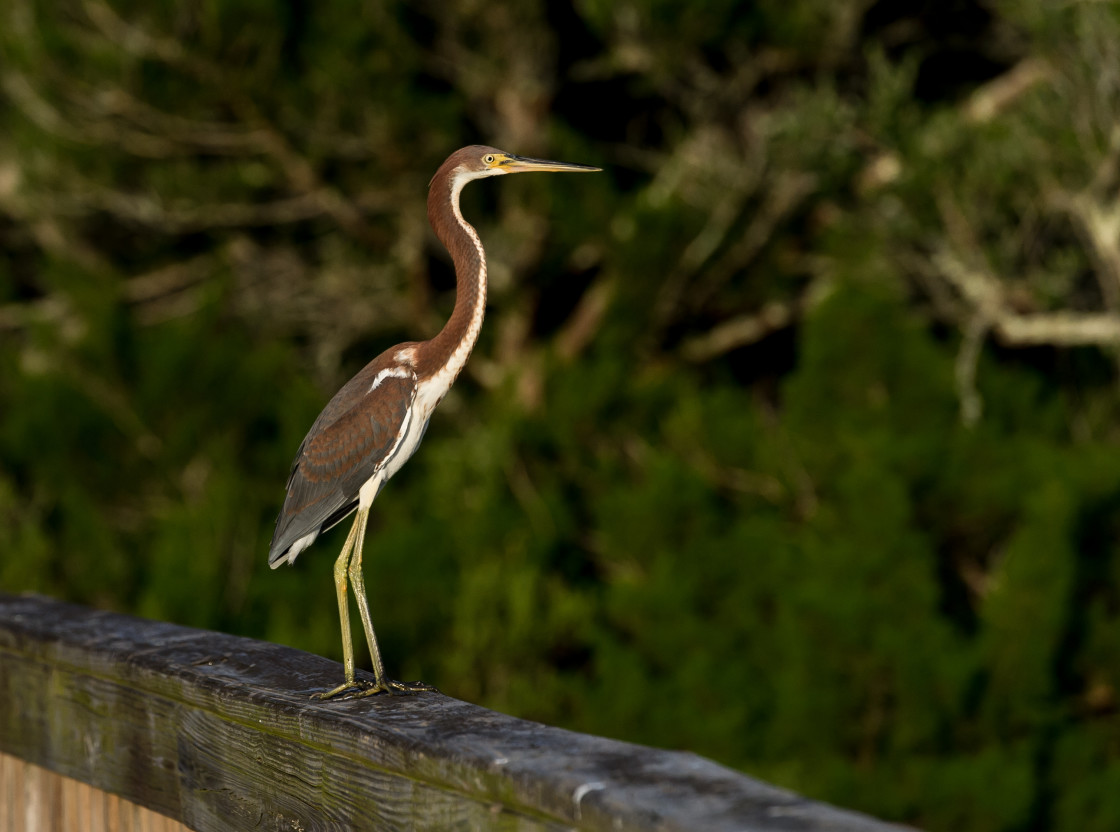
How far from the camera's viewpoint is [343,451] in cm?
318

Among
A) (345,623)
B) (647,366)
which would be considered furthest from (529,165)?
(647,366)

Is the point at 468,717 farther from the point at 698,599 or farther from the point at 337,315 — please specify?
the point at 337,315

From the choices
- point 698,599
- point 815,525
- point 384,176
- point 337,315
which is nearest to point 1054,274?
point 815,525

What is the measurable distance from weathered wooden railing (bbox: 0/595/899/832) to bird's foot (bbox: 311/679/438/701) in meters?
0.05

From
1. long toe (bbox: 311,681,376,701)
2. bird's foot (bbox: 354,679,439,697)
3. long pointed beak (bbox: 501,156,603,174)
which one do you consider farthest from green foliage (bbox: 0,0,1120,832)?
long toe (bbox: 311,681,376,701)

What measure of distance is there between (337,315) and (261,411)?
2.11 meters

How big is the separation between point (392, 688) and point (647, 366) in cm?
823

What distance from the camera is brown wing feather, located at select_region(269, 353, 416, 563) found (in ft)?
10.2

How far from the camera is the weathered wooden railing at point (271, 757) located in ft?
5.19

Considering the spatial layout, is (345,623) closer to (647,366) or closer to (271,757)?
(271,757)

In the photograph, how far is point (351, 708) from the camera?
2.21 m

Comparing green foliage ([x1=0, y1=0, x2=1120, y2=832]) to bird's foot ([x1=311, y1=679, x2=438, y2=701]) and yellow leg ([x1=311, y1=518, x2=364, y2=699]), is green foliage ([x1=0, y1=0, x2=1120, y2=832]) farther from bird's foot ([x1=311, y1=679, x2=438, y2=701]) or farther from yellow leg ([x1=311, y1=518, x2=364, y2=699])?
bird's foot ([x1=311, y1=679, x2=438, y2=701])

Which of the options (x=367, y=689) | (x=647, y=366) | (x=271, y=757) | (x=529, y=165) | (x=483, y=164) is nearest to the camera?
(x=271, y=757)

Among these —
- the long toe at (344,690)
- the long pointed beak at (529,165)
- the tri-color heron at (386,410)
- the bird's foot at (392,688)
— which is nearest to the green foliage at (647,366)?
the long pointed beak at (529,165)
